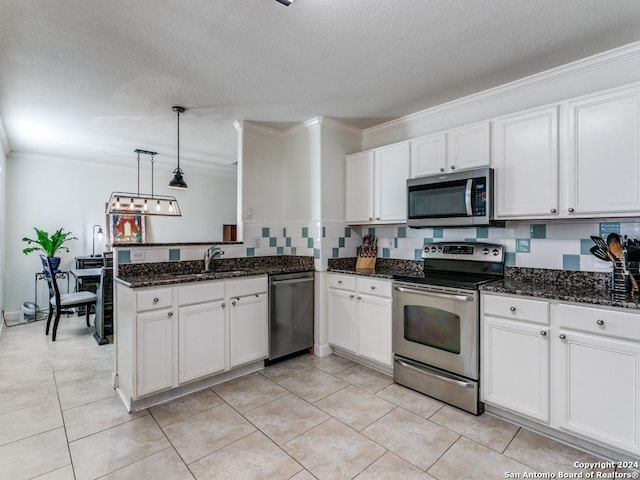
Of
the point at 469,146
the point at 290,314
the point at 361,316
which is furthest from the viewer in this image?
the point at 290,314

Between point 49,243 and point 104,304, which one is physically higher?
point 49,243

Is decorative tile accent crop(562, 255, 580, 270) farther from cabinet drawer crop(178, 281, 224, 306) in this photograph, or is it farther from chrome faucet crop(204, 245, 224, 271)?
chrome faucet crop(204, 245, 224, 271)

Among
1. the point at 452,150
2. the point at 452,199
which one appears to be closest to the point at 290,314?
the point at 452,199

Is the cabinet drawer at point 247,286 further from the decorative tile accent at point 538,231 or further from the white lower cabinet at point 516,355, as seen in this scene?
the decorative tile accent at point 538,231

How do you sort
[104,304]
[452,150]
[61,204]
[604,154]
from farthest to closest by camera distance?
[61,204] → [104,304] → [452,150] → [604,154]

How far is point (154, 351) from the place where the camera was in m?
2.41

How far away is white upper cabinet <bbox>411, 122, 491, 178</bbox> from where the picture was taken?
2566 millimetres

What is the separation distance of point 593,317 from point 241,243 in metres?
2.94

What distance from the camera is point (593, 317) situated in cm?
182

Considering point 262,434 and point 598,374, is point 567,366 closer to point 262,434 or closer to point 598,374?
point 598,374

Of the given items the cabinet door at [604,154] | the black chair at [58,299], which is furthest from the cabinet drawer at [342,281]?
the black chair at [58,299]

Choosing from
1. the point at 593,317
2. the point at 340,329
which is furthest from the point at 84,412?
the point at 593,317

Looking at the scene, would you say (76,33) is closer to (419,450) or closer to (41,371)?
(41,371)

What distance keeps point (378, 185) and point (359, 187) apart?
0.84 feet
